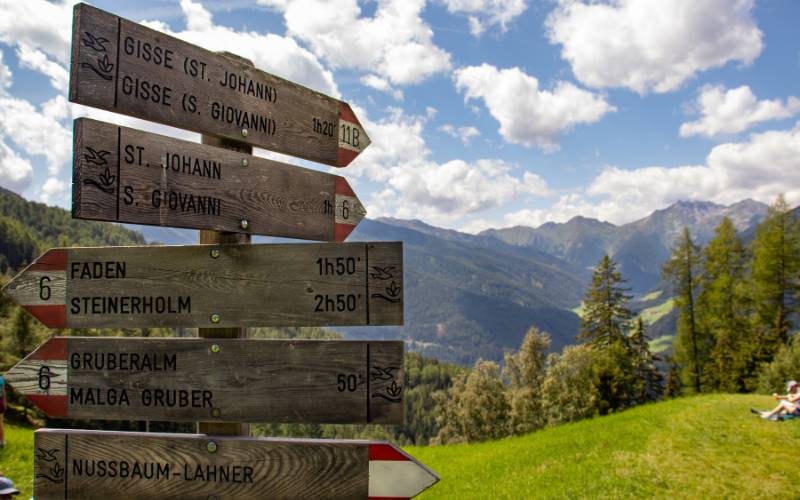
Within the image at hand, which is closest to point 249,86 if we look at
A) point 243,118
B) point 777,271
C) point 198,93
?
point 243,118

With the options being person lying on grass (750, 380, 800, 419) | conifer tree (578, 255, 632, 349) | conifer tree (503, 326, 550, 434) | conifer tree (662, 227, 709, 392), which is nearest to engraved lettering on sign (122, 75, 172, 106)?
person lying on grass (750, 380, 800, 419)

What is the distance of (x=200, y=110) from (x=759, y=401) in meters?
23.5

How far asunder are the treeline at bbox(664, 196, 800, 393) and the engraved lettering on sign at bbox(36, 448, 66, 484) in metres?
48.7

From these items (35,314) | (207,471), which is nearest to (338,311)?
(207,471)

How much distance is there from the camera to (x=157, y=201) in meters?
3.51

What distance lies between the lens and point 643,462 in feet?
36.2

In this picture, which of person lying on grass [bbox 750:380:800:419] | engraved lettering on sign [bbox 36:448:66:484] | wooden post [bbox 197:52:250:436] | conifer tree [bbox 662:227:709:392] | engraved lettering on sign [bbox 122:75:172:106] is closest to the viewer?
engraved lettering on sign [bbox 122:75:172:106]

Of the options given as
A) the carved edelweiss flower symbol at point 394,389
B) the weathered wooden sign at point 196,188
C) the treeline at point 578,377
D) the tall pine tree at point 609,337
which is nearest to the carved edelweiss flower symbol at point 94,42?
the weathered wooden sign at point 196,188

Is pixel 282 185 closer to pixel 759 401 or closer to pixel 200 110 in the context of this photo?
pixel 200 110

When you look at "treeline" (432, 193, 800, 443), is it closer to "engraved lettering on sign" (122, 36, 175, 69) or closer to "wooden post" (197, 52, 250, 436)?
"wooden post" (197, 52, 250, 436)

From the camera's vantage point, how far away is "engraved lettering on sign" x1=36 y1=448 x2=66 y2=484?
3547 mm

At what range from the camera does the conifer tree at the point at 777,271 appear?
43750mm

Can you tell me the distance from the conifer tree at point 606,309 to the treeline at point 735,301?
34.1ft

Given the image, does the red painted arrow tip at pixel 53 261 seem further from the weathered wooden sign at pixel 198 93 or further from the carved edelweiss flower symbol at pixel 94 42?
the carved edelweiss flower symbol at pixel 94 42
